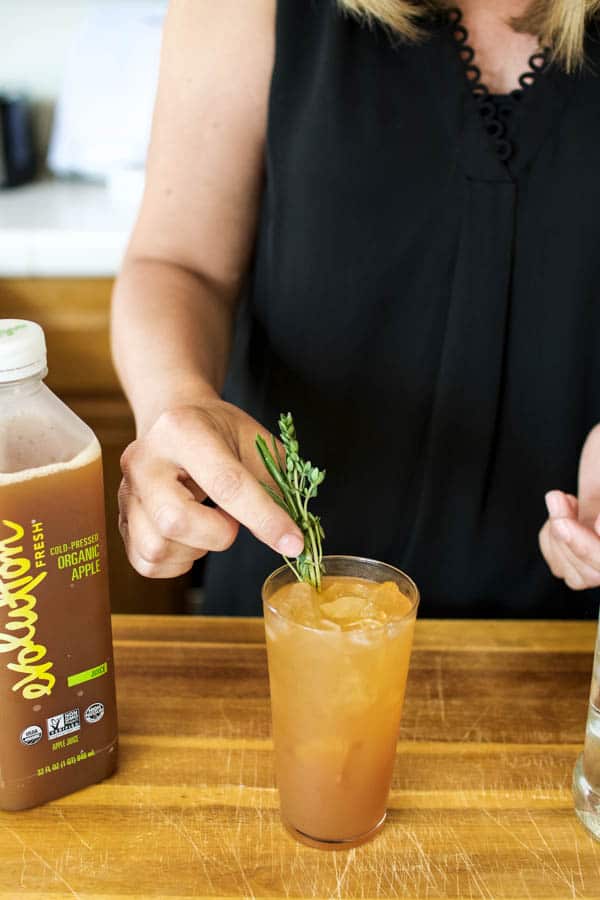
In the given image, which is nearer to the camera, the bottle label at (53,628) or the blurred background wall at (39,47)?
the bottle label at (53,628)

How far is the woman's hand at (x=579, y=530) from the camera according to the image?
75cm

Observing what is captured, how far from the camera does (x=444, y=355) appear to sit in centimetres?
110

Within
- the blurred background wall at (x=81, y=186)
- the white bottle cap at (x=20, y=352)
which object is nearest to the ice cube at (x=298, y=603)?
the white bottle cap at (x=20, y=352)

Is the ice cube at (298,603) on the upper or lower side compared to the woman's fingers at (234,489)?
lower

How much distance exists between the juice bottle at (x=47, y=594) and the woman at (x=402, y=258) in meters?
0.23

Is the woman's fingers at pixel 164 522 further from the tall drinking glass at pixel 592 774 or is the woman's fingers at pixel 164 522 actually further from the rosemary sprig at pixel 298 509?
the tall drinking glass at pixel 592 774

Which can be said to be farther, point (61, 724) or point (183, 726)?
point (183, 726)

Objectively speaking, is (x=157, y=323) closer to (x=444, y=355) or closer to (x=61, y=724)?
(x=444, y=355)

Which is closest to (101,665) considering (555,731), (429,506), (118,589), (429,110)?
(555,731)

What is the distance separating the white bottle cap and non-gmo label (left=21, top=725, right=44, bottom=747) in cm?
25

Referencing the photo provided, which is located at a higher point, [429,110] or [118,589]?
[429,110]

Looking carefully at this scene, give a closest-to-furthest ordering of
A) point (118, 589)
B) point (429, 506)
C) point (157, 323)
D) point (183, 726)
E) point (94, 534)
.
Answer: point (94, 534) → point (183, 726) → point (157, 323) → point (429, 506) → point (118, 589)

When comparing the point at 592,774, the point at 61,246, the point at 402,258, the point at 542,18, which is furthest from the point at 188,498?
the point at 61,246

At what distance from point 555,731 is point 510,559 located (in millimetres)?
383
